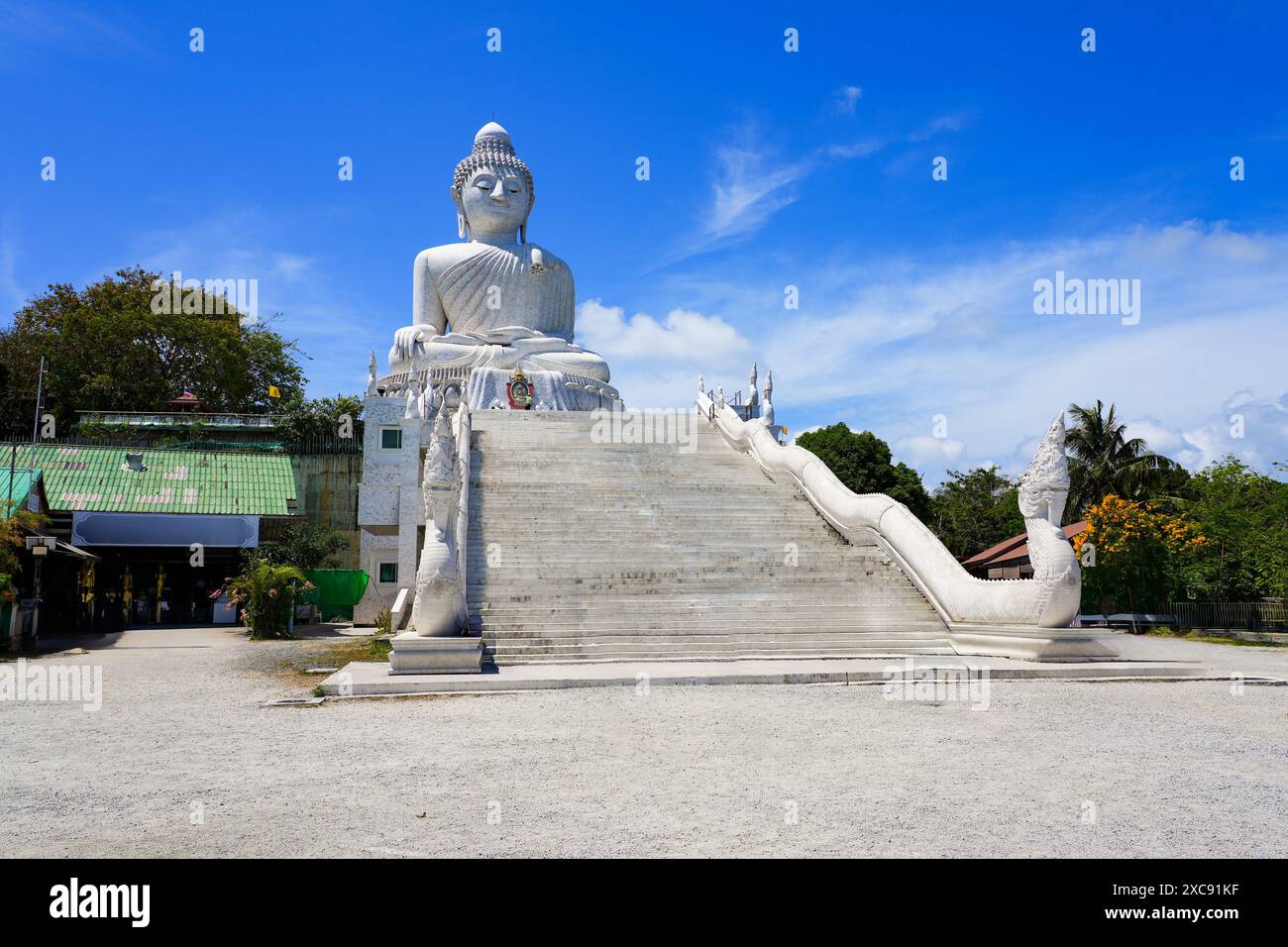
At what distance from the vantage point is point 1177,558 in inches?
821

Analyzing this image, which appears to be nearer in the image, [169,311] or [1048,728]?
[1048,728]

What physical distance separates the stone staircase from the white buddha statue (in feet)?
28.1

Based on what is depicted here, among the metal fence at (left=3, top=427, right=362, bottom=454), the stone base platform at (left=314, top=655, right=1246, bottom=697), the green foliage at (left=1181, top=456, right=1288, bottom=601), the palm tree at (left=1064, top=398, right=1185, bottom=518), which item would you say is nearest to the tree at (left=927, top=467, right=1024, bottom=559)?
the palm tree at (left=1064, top=398, right=1185, bottom=518)

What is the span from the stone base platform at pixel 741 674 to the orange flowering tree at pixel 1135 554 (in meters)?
9.96

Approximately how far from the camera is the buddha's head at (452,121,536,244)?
2969 centimetres

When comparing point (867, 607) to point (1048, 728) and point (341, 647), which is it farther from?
point (341, 647)

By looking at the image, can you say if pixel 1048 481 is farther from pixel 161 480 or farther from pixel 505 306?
pixel 505 306

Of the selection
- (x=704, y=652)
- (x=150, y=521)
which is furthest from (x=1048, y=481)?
(x=150, y=521)

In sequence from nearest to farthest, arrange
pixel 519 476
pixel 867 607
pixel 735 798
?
pixel 735 798 < pixel 867 607 < pixel 519 476

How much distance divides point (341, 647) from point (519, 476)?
4.22 meters

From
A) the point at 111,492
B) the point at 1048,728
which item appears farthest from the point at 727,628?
the point at 111,492

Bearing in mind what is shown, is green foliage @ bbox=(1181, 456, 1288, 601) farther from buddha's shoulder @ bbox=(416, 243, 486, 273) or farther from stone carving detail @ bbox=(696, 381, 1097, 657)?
buddha's shoulder @ bbox=(416, 243, 486, 273)

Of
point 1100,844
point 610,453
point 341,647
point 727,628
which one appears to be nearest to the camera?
point 1100,844

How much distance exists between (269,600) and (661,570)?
7876 millimetres
